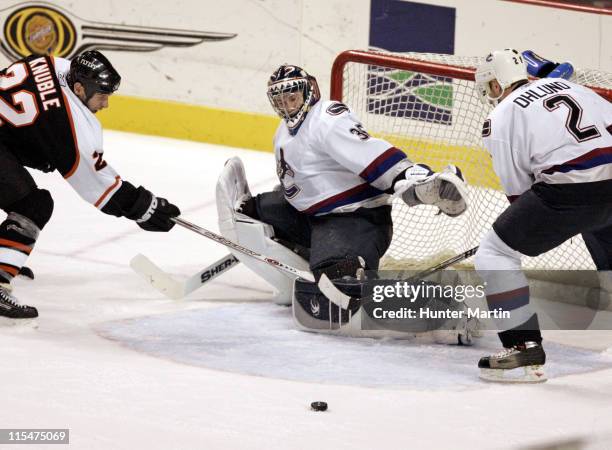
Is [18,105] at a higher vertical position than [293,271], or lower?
higher

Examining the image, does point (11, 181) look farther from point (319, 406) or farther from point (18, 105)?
point (319, 406)

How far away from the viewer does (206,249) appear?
5227 millimetres

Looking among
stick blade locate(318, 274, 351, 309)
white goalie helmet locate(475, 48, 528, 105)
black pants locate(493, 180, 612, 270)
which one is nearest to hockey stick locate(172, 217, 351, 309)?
stick blade locate(318, 274, 351, 309)

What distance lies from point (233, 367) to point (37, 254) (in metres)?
1.63

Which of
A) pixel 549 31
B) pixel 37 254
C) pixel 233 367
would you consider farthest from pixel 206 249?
pixel 549 31

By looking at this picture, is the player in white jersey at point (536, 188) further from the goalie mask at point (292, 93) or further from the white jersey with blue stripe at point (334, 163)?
the goalie mask at point (292, 93)

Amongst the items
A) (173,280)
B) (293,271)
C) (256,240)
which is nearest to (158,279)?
(173,280)

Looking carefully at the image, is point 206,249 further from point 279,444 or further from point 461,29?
point 279,444

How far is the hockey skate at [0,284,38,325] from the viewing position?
388 centimetres

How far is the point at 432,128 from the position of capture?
512 cm

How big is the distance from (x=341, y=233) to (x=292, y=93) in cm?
49

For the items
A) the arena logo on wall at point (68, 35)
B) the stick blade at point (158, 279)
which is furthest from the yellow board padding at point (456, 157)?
the arena logo on wall at point (68, 35)

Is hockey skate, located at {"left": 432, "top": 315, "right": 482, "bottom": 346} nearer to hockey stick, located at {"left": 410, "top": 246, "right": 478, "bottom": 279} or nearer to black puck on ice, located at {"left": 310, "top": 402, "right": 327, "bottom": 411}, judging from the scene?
hockey stick, located at {"left": 410, "top": 246, "right": 478, "bottom": 279}

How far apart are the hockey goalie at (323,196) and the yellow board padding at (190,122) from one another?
257 centimetres
